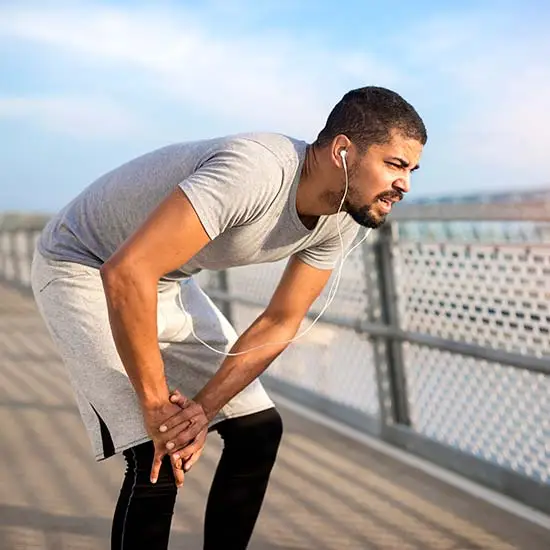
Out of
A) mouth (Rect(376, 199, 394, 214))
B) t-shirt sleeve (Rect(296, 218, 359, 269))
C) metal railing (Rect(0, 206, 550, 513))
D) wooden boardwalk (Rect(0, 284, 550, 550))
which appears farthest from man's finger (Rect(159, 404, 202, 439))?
metal railing (Rect(0, 206, 550, 513))

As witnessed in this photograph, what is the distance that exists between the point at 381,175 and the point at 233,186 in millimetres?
336

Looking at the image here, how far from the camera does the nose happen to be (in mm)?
2020

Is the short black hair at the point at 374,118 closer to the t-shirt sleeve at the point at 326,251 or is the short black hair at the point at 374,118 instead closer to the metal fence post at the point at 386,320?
the t-shirt sleeve at the point at 326,251

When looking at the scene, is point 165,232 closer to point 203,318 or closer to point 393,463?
point 203,318

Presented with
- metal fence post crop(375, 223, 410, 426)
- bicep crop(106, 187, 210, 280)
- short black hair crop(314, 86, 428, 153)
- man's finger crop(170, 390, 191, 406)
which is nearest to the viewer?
bicep crop(106, 187, 210, 280)

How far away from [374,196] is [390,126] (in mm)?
158

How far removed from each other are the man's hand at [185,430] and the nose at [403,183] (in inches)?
26.7

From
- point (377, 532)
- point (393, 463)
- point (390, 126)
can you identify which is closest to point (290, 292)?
point (390, 126)

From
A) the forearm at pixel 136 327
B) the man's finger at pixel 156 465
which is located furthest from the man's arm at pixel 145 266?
the man's finger at pixel 156 465

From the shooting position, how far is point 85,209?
2236mm

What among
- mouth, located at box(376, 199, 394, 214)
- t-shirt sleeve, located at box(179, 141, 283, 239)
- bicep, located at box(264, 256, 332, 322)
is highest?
t-shirt sleeve, located at box(179, 141, 283, 239)

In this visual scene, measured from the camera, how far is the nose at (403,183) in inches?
79.5

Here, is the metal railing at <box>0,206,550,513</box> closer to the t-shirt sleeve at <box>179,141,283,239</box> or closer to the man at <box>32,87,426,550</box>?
the man at <box>32,87,426,550</box>

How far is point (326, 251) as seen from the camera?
7.91ft
